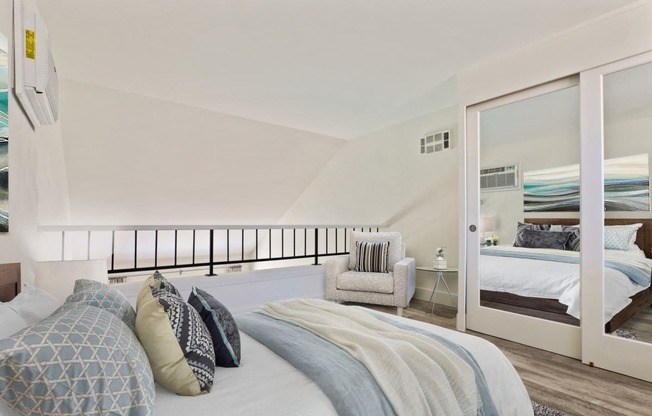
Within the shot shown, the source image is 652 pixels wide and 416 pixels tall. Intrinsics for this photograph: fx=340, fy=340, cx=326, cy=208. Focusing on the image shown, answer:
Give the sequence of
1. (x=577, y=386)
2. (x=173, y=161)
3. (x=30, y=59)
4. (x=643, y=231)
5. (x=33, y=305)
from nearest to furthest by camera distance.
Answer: (x=33, y=305) → (x=30, y=59) → (x=577, y=386) → (x=643, y=231) → (x=173, y=161)

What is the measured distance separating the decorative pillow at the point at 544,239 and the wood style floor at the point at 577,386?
834 mm

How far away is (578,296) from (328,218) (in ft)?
12.9

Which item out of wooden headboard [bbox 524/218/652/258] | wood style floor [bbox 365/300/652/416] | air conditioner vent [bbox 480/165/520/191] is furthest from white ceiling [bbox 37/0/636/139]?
wood style floor [bbox 365/300/652/416]

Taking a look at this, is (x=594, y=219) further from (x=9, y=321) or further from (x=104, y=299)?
(x=9, y=321)

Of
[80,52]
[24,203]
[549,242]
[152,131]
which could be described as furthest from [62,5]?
[549,242]

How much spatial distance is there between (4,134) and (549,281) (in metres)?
3.62

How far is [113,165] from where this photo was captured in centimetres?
440

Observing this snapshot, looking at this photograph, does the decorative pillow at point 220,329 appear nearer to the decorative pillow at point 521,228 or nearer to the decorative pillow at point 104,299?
the decorative pillow at point 104,299

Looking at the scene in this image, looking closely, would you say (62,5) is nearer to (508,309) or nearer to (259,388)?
(259,388)

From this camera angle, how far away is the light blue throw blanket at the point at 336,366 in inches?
42.1

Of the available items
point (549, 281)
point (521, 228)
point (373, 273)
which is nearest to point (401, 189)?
point (373, 273)

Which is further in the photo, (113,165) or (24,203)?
(113,165)

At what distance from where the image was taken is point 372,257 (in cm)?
402

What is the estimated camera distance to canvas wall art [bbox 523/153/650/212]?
2271mm
